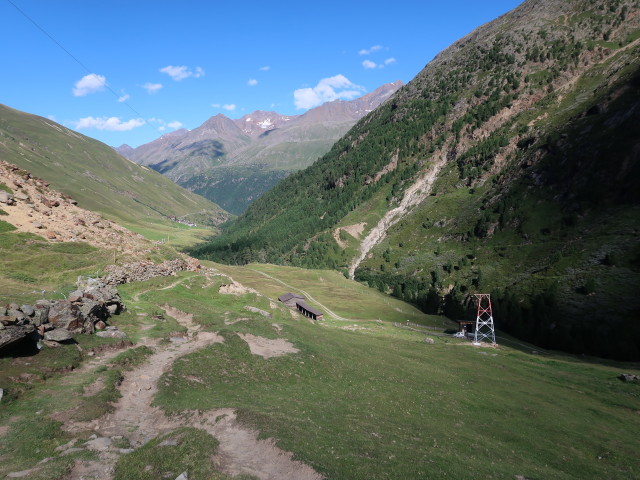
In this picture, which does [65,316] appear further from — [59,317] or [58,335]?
[58,335]

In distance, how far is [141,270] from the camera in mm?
64688

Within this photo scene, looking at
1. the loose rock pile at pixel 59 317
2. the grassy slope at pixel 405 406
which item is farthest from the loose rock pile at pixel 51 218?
the loose rock pile at pixel 59 317

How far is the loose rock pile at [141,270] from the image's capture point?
58781 mm

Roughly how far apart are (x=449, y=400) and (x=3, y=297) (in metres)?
49.4

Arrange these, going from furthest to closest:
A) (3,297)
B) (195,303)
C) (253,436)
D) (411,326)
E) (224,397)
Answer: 1. (411,326)
2. (195,303)
3. (3,297)
4. (224,397)
5. (253,436)

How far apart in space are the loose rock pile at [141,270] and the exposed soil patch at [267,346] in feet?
87.9

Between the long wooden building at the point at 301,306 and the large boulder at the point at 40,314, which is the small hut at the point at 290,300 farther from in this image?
the large boulder at the point at 40,314

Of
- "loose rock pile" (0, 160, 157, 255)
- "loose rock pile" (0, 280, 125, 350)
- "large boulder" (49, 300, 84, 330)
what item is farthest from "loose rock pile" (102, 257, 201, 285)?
"large boulder" (49, 300, 84, 330)

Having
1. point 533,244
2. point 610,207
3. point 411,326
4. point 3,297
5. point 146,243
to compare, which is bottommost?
point 411,326

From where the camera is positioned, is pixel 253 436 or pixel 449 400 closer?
pixel 253 436

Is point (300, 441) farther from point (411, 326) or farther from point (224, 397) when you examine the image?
point (411, 326)

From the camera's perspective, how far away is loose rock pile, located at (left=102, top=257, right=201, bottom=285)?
2314 inches

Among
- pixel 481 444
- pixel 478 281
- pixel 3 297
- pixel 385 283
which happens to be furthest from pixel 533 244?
pixel 3 297

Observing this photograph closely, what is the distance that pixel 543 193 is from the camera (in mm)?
182000
